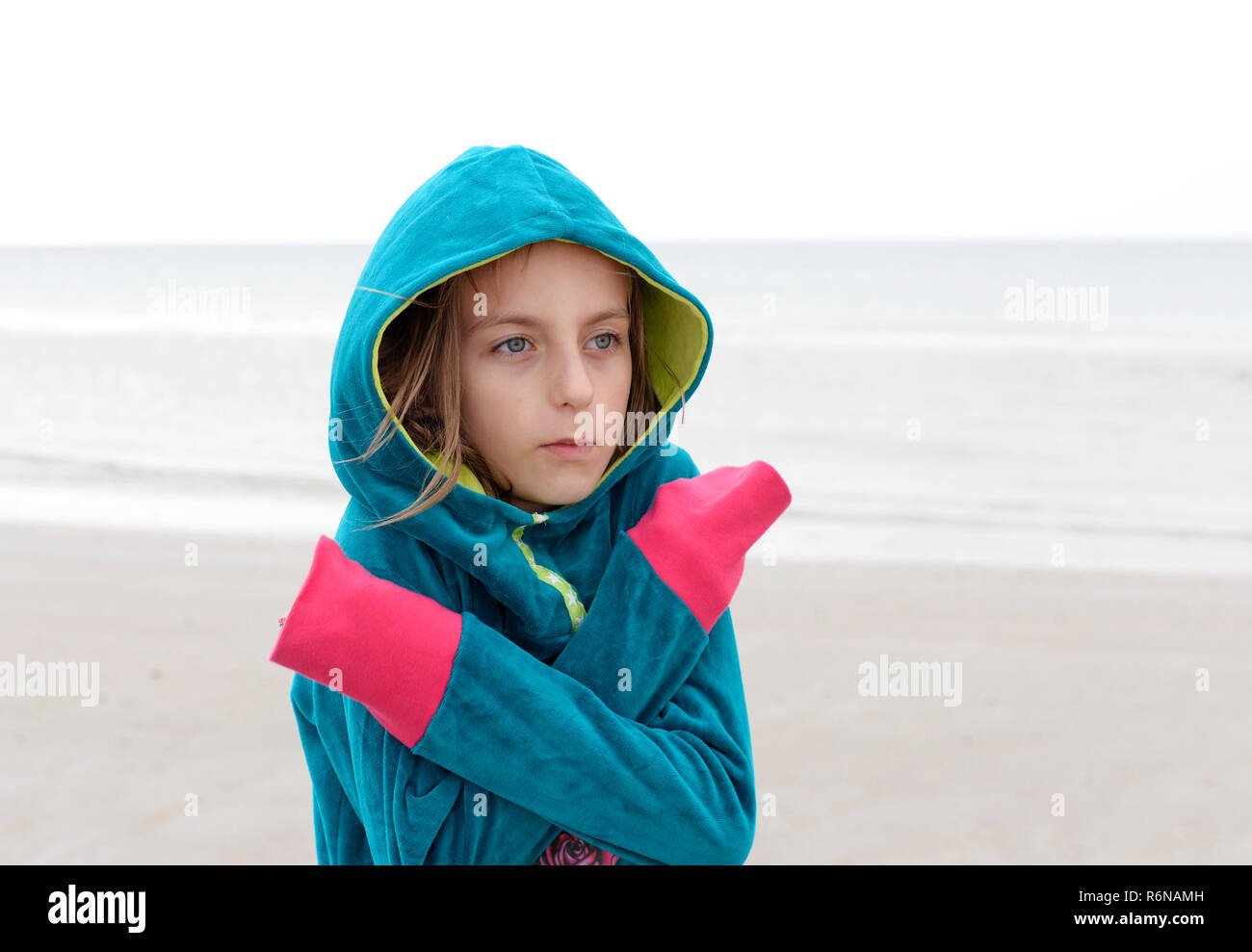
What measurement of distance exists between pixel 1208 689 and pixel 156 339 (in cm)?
1805

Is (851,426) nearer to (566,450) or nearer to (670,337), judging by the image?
(670,337)

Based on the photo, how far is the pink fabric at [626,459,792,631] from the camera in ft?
4.82

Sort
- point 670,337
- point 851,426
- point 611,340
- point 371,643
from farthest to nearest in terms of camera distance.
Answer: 1. point 851,426
2. point 670,337
3. point 611,340
4. point 371,643

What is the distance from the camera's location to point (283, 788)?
461 cm

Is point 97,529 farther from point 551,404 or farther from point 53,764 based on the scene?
point 551,404

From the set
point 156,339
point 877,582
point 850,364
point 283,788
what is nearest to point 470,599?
point 283,788

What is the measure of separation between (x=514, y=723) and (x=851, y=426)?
37.1ft

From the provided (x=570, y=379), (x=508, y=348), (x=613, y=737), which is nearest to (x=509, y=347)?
(x=508, y=348)

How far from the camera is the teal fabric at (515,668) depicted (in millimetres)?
1322

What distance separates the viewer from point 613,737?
4.41ft

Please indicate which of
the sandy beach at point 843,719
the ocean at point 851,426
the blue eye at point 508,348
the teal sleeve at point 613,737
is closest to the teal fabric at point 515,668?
the teal sleeve at point 613,737

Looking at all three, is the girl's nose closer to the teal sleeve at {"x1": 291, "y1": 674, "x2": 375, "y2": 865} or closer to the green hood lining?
the green hood lining

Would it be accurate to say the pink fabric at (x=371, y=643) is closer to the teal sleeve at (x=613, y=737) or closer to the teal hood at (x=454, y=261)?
the teal sleeve at (x=613, y=737)

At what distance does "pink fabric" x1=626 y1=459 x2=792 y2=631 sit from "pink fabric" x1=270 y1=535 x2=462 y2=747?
0.32 m
